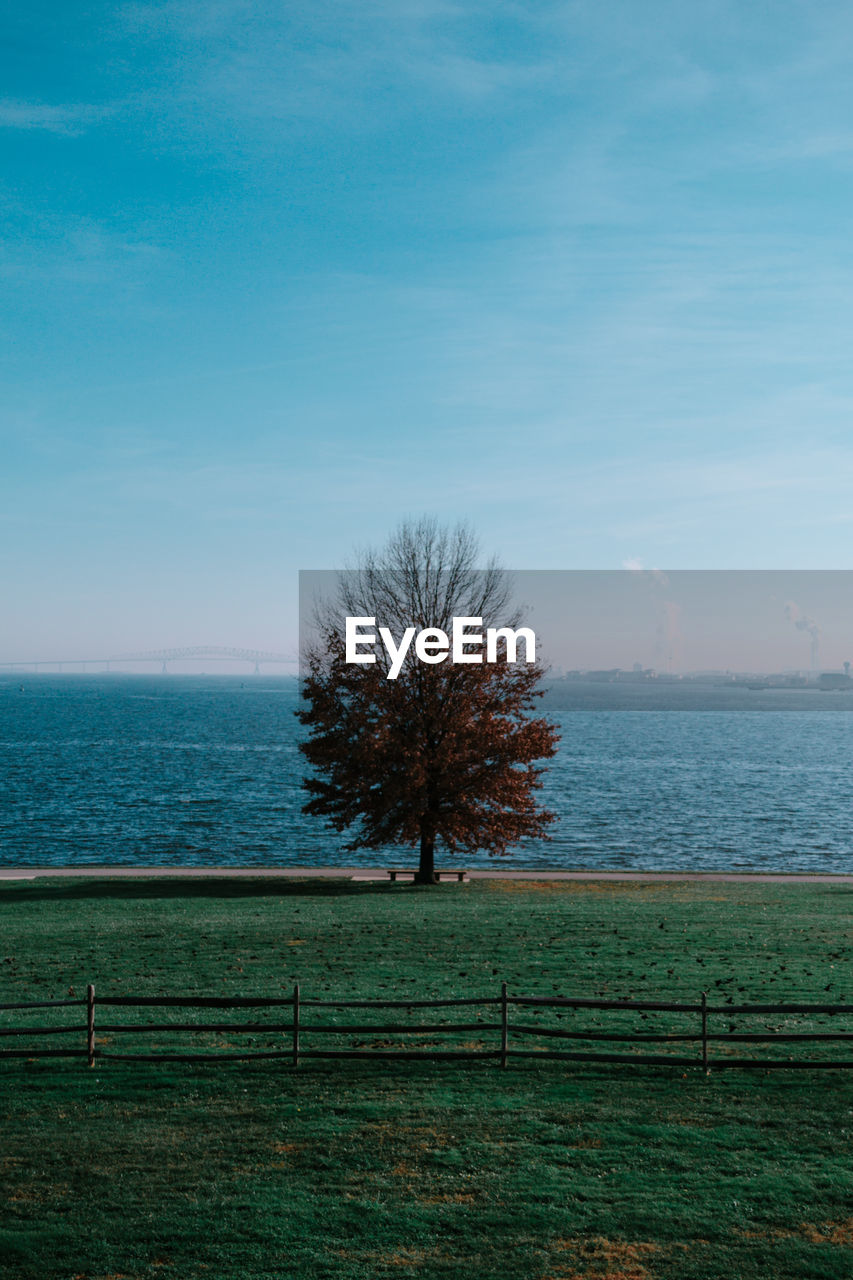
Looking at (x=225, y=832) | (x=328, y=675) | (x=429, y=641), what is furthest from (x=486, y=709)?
(x=225, y=832)

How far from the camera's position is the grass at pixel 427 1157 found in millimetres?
9219

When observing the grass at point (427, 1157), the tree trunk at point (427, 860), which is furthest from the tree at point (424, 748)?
the grass at point (427, 1157)

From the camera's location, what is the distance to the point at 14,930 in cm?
2473

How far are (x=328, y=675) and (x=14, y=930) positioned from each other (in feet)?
47.1

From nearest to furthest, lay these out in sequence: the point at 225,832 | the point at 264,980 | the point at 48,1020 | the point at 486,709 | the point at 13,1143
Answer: the point at 13,1143 < the point at 48,1020 < the point at 264,980 < the point at 486,709 < the point at 225,832

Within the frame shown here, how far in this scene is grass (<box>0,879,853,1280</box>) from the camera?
9.22m

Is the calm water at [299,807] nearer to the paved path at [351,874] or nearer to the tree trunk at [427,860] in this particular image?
the paved path at [351,874]

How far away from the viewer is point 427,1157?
36.8ft

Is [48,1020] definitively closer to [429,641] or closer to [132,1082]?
[132,1082]

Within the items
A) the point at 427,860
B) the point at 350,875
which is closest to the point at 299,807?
the point at 350,875

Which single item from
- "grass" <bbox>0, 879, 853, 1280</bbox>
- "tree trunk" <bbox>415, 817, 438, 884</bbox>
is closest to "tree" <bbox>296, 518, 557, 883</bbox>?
"tree trunk" <bbox>415, 817, 438, 884</bbox>

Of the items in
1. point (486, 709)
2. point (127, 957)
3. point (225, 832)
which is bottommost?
point (225, 832)

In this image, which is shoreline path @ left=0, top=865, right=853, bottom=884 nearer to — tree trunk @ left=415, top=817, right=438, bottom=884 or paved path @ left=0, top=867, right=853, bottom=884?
paved path @ left=0, top=867, right=853, bottom=884

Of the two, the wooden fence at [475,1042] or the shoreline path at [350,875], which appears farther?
the shoreline path at [350,875]
